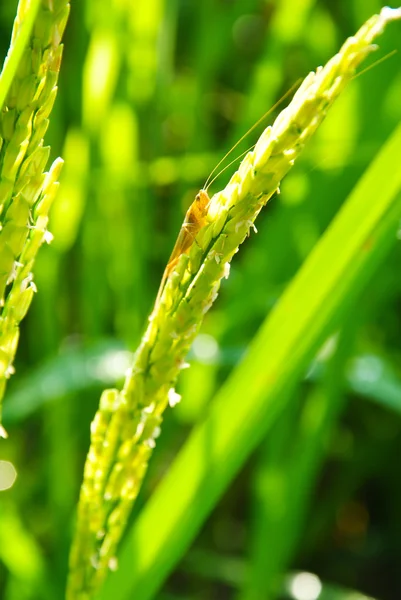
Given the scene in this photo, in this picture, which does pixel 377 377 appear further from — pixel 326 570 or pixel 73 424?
pixel 326 570

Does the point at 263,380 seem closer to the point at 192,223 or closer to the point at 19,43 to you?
the point at 192,223

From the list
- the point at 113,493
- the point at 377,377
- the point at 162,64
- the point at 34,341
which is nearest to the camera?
the point at 113,493

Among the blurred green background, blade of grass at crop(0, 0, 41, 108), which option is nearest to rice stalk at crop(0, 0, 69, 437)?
blade of grass at crop(0, 0, 41, 108)

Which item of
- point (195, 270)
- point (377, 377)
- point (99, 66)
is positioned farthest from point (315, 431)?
point (99, 66)

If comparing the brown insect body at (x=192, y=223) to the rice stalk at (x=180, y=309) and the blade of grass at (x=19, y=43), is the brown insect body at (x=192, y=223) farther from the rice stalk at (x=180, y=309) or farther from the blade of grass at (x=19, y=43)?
the blade of grass at (x=19, y=43)

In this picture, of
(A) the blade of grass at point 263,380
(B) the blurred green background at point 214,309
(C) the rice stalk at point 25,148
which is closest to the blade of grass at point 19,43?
(C) the rice stalk at point 25,148
